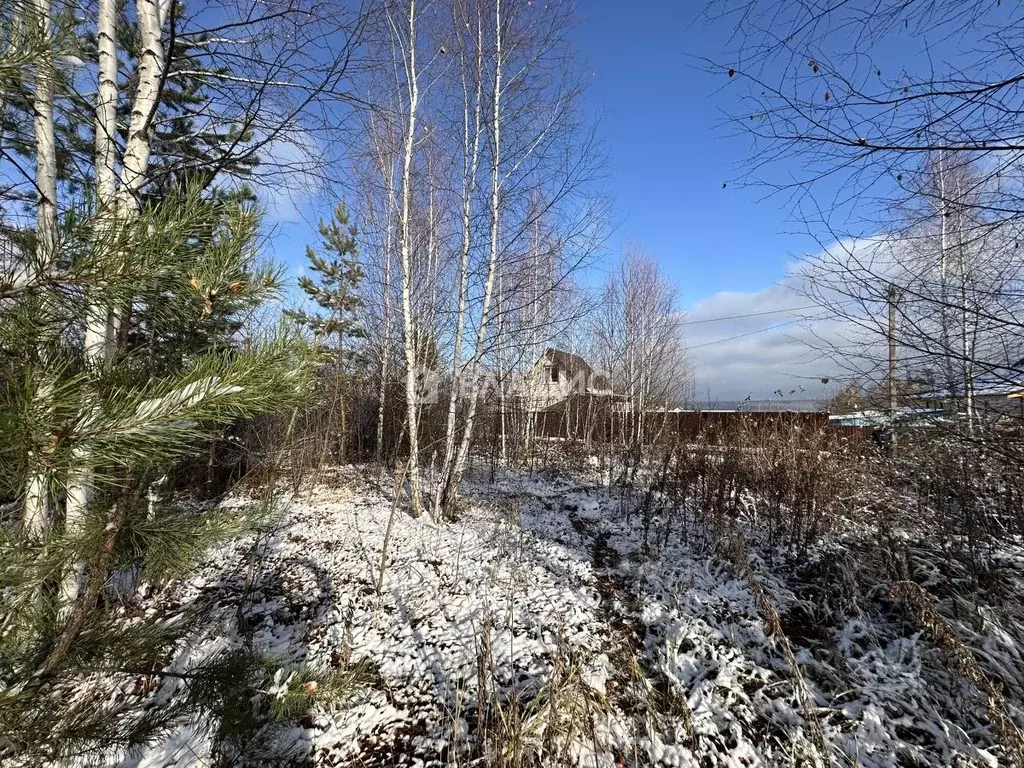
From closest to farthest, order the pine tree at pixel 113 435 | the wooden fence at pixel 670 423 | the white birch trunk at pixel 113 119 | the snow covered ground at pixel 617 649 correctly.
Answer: the pine tree at pixel 113 435 → the white birch trunk at pixel 113 119 → the snow covered ground at pixel 617 649 → the wooden fence at pixel 670 423

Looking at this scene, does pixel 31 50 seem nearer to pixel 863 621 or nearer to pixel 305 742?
pixel 305 742

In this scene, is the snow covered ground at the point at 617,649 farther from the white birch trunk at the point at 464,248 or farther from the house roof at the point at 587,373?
the house roof at the point at 587,373

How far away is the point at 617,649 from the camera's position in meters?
2.92

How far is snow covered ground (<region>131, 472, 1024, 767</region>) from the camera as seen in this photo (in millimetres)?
2086

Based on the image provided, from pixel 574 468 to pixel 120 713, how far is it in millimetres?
8606

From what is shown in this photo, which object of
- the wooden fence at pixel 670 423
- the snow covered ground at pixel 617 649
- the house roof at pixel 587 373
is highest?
the house roof at pixel 587 373

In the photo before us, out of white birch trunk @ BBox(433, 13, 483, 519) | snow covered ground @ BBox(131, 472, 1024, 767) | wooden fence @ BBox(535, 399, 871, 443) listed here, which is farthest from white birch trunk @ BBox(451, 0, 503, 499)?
wooden fence @ BBox(535, 399, 871, 443)

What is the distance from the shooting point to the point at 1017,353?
2.30m

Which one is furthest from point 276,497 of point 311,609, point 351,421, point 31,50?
point 351,421

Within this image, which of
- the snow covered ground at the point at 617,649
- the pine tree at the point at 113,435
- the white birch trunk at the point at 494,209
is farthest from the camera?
the white birch trunk at the point at 494,209

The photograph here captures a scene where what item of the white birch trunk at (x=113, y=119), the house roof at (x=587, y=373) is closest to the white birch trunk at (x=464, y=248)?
the white birch trunk at (x=113, y=119)

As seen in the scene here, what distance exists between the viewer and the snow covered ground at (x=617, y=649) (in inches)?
82.1

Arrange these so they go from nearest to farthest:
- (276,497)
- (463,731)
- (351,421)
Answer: (276,497)
(463,731)
(351,421)

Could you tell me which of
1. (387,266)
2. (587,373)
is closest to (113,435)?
(387,266)
